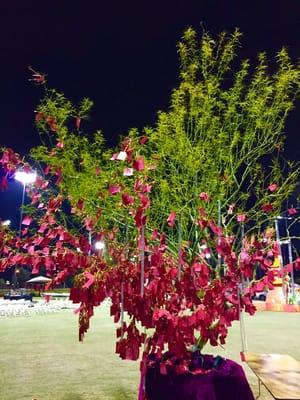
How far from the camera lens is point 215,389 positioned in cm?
370

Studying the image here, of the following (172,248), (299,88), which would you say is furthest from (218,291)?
(299,88)

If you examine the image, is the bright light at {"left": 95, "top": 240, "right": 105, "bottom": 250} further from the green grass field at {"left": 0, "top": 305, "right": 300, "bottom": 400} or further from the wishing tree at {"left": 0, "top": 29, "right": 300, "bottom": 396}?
the green grass field at {"left": 0, "top": 305, "right": 300, "bottom": 400}

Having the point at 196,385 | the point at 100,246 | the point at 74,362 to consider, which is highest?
the point at 100,246

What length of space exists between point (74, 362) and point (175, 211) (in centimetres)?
455

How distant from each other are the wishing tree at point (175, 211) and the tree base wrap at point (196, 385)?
0.14 meters

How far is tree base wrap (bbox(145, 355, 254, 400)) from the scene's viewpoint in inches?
144

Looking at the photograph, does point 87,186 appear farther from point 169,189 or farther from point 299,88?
point 299,88

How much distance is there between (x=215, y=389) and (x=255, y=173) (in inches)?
123

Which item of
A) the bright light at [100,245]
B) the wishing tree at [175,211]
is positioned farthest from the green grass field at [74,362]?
the bright light at [100,245]

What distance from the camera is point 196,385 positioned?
145 inches

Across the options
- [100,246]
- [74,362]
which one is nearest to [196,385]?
[100,246]

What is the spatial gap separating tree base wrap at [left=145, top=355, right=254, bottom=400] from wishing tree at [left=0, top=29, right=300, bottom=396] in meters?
0.14

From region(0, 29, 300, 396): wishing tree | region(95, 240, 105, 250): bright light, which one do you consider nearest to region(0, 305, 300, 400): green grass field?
region(0, 29, 300, 396): wishing tree

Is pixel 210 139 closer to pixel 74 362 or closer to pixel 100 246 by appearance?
pixel 100 246
